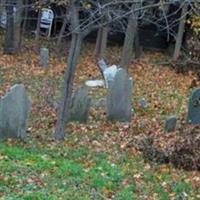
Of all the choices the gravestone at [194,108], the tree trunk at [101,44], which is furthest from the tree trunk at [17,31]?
the gravestone at [194,108]

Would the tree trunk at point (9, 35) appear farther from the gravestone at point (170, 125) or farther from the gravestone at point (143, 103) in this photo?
the gravestone at point (170, 125)

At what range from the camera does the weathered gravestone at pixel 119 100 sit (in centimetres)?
1284

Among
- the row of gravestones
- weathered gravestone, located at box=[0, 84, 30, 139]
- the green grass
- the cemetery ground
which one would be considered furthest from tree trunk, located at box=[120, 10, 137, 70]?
the green grass

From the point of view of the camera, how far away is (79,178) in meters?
8.17

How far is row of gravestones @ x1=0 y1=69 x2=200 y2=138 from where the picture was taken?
10.4 meters

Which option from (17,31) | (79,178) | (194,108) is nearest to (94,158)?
(79,178)

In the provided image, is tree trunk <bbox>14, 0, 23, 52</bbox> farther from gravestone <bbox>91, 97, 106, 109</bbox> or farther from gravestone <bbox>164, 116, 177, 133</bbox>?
gravestone <bbox>164, 116, 177, 133</bbox>

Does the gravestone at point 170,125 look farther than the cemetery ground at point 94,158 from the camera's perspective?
Yes

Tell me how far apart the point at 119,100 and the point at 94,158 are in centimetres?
353

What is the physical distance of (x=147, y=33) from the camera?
29188 mm

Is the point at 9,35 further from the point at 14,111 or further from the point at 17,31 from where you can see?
the point at 14,111

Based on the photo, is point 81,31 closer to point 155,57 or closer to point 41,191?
point 41,191

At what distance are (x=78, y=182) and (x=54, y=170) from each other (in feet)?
1.87

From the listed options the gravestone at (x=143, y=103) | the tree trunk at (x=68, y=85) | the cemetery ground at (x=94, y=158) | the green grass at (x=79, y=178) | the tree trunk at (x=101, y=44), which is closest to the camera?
the green grass at (x=79, y=178)
